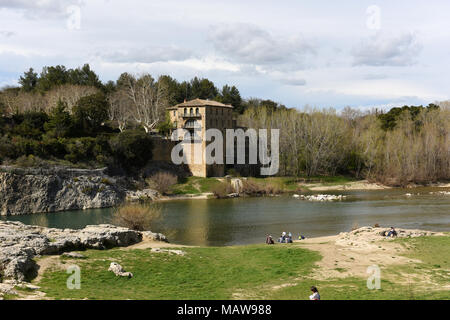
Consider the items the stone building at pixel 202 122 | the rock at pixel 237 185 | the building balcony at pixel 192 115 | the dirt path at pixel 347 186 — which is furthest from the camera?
the building balcony at pixel 192 115

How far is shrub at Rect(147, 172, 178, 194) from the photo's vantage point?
7094 cm

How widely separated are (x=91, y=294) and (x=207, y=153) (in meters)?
63.9

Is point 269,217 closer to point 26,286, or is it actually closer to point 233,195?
point 233,195

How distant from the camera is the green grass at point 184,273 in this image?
18391mm

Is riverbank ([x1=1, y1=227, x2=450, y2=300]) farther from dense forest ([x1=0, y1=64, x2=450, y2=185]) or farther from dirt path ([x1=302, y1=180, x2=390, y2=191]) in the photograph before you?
dirt path ([x1=302, y1=180, x2=390, y2=191])

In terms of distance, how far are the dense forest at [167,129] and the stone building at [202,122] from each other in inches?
141

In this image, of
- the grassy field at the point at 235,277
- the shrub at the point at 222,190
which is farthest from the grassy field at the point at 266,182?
the grassy field at the point at 235,277

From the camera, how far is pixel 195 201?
2625 inches

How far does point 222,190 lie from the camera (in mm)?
71438

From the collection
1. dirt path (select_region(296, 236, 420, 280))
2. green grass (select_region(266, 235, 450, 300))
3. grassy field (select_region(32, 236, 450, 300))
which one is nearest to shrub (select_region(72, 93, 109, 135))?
grassy field (select_region(32, 236, 450, 300))

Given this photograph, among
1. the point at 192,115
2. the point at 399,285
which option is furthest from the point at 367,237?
the point at 192,115

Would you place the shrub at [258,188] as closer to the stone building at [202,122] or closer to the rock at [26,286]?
the stone building at [202,122]
